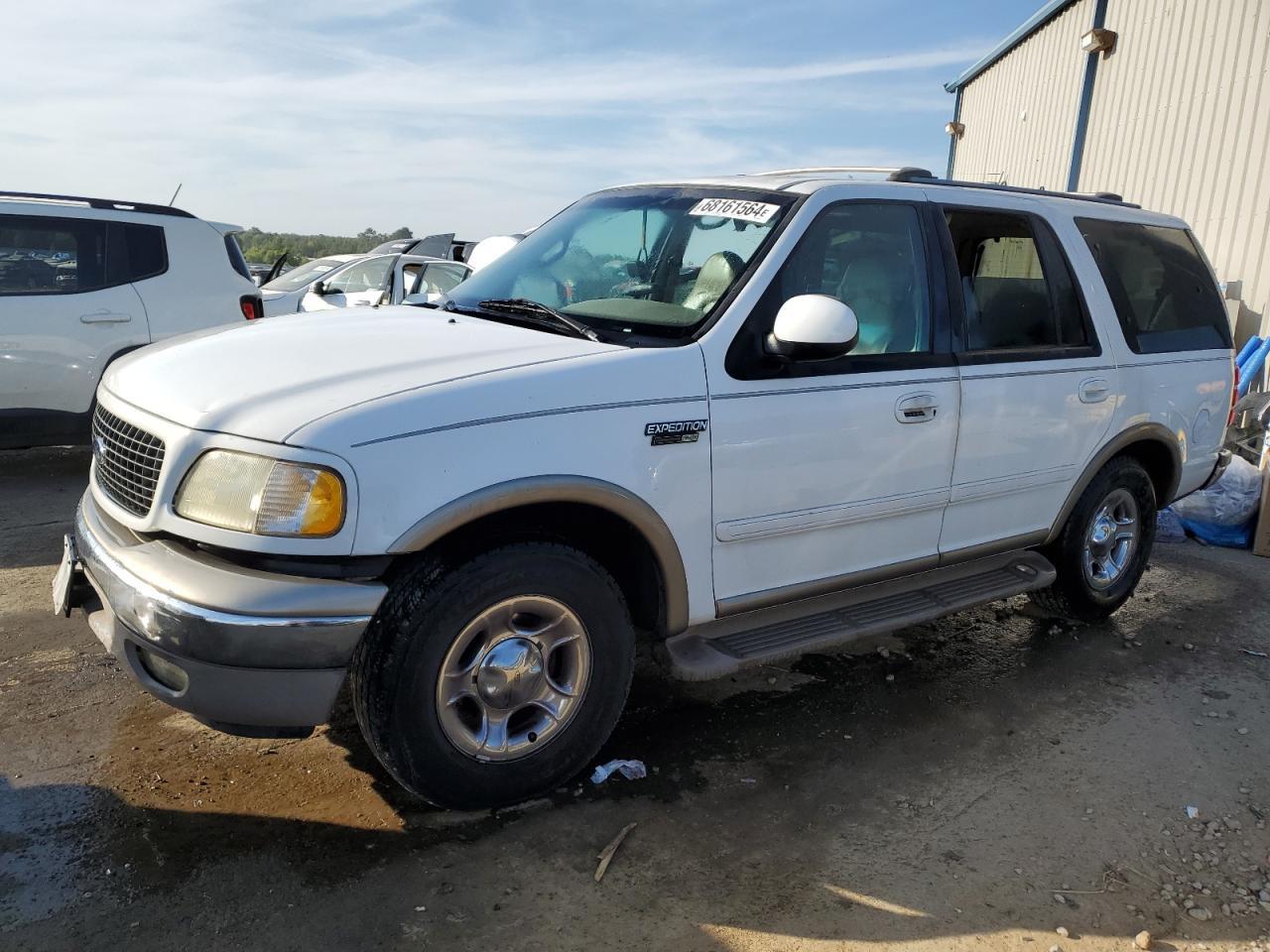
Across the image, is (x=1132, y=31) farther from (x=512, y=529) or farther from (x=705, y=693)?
(x=512, y=529)

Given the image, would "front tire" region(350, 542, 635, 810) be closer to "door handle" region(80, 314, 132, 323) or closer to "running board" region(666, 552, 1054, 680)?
"running board" region(666, 552, 1054, 680)

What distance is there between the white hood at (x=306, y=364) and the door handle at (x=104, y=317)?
369cm

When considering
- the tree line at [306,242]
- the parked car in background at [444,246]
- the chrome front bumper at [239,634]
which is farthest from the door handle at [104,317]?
the tree line at [306,242]

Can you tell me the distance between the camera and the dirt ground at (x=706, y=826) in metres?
2.54

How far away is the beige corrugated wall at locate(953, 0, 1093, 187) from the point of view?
41.4 feet

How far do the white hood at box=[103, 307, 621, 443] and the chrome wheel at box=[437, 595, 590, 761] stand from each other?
0.71 m

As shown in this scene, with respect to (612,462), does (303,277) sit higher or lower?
lower

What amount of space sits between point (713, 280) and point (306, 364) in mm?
1391

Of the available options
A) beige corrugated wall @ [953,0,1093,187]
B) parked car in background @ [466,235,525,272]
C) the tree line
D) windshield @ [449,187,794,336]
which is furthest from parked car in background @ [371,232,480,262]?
the tree line

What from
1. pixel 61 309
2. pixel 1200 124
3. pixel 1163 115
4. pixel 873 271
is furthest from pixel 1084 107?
pixel 61 309

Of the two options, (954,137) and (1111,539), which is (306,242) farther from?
(1111,539)

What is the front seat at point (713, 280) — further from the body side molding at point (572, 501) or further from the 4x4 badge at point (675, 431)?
the body side molding at point (572, 501)

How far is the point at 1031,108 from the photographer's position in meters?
14.0

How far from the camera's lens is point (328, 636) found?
97.3 inches
